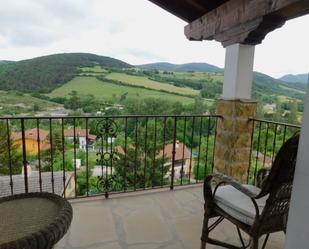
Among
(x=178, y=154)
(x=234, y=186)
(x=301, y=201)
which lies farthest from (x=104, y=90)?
(x=301, y=201)

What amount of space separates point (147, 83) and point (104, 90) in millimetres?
1140

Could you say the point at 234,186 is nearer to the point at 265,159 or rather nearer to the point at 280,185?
the point at 280,185

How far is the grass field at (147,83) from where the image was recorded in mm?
5213

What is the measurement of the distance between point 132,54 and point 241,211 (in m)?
12.3

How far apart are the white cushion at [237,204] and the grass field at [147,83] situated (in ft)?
10.8

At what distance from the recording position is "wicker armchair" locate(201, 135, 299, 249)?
4.07ft

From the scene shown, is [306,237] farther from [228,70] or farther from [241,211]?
[228,70]

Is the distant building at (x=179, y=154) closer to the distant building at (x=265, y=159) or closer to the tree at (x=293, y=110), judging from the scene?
the distant building at (x=265, y=159)

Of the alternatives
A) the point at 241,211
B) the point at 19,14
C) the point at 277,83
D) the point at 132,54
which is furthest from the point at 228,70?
the point at 132,54

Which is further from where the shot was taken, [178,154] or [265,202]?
[178,154]

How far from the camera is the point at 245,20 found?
7.16 ft

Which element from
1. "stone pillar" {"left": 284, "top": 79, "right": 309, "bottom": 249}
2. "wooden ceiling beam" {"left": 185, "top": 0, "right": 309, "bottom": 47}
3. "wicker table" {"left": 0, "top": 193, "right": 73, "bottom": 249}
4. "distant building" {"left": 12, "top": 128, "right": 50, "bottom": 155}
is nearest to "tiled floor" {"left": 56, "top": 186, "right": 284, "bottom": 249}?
"wicker table" {"left": 0, "top": 193, "right": 73, "bottom": 249}

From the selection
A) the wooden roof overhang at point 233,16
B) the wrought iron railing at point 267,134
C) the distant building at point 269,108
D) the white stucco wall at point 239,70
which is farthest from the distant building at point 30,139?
the distant building at point 269,108

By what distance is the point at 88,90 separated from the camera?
5.63 meters
